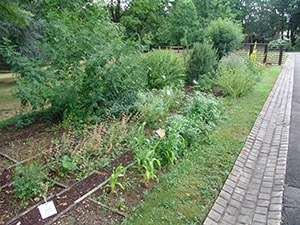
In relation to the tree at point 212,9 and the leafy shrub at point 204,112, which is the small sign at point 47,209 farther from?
the tree at point 212,9

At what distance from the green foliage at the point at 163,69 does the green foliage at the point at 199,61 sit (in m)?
0.59

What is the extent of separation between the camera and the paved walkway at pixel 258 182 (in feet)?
7.25

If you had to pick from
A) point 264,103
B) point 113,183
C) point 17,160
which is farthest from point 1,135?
point 264,103

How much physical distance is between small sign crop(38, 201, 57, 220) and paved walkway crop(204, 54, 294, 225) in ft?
4.40

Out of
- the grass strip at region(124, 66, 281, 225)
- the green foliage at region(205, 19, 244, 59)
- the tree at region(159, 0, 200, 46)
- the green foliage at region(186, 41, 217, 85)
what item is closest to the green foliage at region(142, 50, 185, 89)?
the green foliage at region(186, 41, 217, 85)

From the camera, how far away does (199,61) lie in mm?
7555

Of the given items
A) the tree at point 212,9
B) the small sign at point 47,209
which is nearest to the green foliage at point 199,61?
the small sign at point 47,209

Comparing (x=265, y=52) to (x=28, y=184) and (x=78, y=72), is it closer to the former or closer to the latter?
(x=78, y=72)

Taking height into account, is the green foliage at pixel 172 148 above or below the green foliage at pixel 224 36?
below

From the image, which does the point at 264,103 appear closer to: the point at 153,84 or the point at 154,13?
the point at 153,84

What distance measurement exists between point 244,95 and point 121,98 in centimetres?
367

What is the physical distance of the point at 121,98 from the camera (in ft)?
15.2

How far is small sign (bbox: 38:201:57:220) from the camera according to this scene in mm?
2049

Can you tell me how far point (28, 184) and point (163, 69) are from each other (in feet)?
16.2
